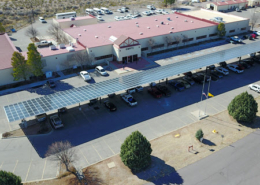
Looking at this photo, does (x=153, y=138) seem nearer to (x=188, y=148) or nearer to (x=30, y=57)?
(x=188, y=148)

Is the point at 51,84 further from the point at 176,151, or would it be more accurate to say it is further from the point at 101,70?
the point at 176,151

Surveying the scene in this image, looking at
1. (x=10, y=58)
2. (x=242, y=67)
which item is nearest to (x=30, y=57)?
(x=10, y=58)

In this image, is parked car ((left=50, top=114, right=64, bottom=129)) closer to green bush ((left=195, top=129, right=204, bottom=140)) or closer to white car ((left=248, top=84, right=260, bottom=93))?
green bush ((left=195, top=129, right=204, bottom=140))

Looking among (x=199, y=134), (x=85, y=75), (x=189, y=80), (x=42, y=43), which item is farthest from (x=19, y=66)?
(x=199, y=134)

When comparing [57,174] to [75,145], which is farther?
[75,145]

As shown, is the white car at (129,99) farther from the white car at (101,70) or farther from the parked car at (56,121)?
the parked car at (56,121)

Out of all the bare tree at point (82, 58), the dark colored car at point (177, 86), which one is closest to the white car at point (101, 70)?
the bare tree at point (82, 58)

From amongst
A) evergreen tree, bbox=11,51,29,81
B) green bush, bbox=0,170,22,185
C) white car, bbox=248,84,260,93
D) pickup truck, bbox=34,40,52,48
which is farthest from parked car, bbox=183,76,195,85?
pickup truck, bbox=34,40,52,48
